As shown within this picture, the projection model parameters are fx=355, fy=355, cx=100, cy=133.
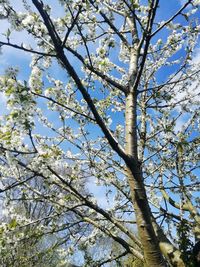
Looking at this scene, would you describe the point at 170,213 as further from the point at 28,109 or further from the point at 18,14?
the point at 18,14

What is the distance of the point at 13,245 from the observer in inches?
167

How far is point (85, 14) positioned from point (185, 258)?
332 cm

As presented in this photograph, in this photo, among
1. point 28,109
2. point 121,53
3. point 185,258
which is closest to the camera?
point 28,109

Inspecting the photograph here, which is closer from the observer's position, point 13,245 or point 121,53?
point 13,245

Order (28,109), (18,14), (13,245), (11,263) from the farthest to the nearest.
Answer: (11,263)
(13,245)
(18,14)
(28,109)

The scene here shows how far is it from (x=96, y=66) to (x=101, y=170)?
1483 millimetres

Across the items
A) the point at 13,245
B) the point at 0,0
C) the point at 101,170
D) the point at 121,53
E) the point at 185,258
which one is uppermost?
the point at 121,53

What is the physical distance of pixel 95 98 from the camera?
5.74 meters

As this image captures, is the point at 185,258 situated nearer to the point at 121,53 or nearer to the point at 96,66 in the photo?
the point at 96,66

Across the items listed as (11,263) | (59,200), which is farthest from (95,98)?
(11,263)

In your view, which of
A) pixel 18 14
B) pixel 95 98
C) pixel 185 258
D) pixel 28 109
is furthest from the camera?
pixel 95 98

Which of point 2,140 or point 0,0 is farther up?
point 0,0

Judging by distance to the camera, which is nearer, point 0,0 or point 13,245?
point 0,0

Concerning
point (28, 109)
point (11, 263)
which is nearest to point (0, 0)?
point (28, 109)
